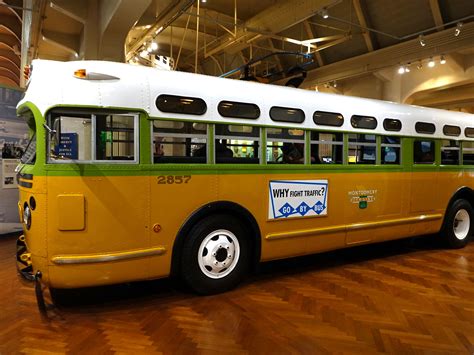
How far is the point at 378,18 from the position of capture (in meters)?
9.02

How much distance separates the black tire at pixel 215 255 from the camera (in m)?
3.75

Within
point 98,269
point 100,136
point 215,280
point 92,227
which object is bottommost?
point 215,280

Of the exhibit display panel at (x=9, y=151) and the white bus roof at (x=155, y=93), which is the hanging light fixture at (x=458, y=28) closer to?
the white bus roof at (x=155, y=93)

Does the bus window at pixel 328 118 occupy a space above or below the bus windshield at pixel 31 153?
above

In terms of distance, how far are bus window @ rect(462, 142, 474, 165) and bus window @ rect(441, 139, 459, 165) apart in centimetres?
17

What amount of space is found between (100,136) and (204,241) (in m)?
1.42

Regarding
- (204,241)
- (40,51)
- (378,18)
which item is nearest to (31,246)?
(204,241)

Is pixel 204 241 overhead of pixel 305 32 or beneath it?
beneath

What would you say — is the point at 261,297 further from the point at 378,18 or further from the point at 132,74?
the point at 378,18

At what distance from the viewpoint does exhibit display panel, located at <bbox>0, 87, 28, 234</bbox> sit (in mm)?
6512

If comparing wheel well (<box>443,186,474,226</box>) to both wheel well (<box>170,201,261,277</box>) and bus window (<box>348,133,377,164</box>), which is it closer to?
bus window (<box>348,133,377,164</box>)

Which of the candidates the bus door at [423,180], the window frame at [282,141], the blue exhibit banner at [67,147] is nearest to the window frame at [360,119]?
the window frame at [282,141]

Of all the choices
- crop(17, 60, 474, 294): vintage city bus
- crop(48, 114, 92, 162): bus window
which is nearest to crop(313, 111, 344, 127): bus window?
crop(17, 60, 474, 294): vintage city bus

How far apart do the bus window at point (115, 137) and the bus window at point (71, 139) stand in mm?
81
